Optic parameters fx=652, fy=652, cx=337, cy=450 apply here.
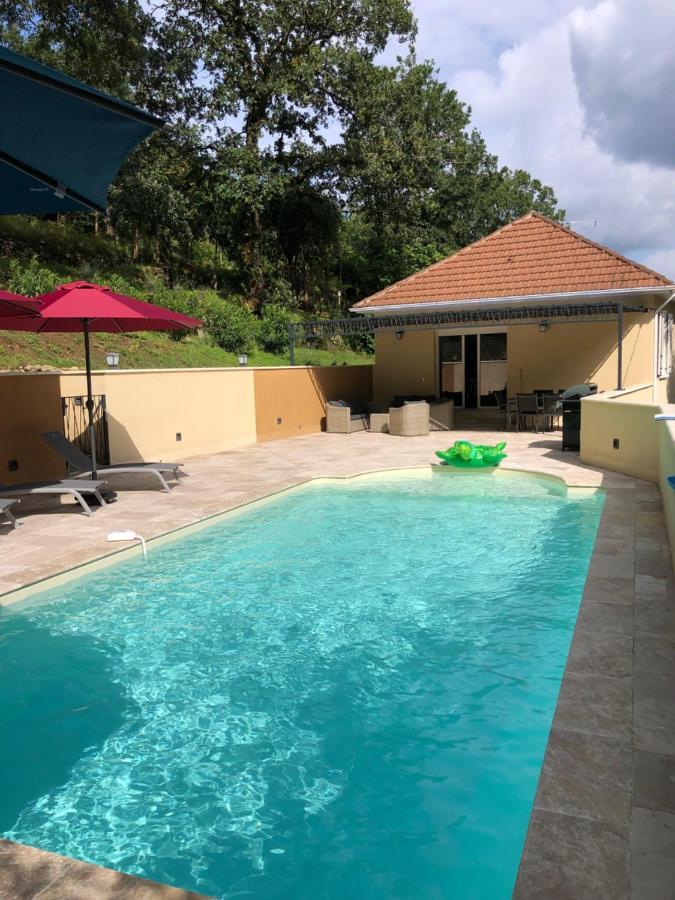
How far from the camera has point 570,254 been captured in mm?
16922

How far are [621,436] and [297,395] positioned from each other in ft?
28.6

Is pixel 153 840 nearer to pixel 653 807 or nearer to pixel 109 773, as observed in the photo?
pixel 109 773

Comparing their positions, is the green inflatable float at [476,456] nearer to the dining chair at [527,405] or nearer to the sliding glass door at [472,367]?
the dining chair at [527,405]

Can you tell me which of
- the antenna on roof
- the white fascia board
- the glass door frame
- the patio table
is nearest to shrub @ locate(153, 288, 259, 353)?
the white fascia board

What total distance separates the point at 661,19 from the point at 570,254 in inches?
327

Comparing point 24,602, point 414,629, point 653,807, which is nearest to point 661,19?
point 414,629

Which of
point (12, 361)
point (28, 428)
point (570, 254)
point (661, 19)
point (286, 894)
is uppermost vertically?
point (661, 19)

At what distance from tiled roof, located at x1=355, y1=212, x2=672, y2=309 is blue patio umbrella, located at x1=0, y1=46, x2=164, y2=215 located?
1390 centimetres

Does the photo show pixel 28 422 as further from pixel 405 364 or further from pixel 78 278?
pixel 405 364

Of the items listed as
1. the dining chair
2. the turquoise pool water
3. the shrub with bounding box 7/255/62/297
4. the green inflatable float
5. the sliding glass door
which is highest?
the shrub with bounding box 7/255/62/297

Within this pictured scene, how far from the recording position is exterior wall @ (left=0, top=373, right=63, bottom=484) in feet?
31.8

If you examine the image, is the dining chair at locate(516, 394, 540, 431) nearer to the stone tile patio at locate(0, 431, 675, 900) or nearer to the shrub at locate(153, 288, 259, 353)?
the stone tile patio at locate(0, 431, 675, 900)

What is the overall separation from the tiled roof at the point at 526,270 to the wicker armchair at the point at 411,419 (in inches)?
119

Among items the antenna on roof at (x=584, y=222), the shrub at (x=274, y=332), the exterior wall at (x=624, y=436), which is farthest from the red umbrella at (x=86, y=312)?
the antenna on roof at (x=584, y=222)
